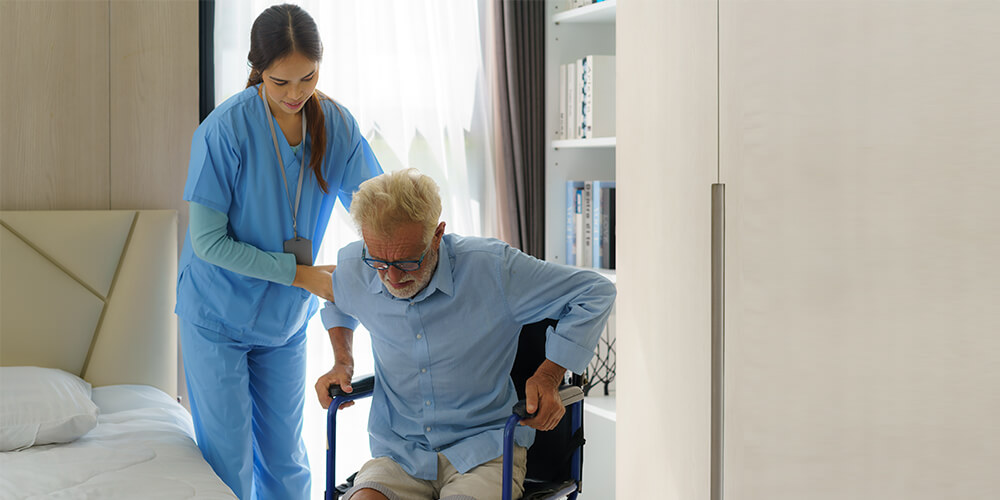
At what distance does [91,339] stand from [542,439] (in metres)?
1.58

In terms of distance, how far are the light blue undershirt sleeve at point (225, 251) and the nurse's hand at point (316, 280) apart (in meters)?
0.03

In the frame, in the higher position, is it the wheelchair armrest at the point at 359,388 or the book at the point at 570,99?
the book at the point at 570,99

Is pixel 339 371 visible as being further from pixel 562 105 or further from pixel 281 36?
pixel 562 105

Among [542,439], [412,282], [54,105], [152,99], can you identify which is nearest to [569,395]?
[542,439]

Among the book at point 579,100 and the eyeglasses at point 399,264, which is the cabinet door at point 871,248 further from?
the book at point 579,100

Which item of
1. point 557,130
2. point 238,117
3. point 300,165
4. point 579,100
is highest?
point 579,100

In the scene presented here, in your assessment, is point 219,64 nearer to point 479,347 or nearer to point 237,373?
point 237,373

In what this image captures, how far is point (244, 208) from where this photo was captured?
1991mm

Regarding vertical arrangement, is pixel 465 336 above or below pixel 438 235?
below

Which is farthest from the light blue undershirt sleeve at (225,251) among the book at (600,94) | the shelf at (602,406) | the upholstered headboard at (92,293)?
the book at (600,94)

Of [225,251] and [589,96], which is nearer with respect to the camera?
[225,251]

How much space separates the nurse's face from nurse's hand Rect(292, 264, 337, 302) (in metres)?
0.44

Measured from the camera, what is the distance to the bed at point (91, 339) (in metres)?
1.82

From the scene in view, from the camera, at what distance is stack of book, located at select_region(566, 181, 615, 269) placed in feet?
9.10
